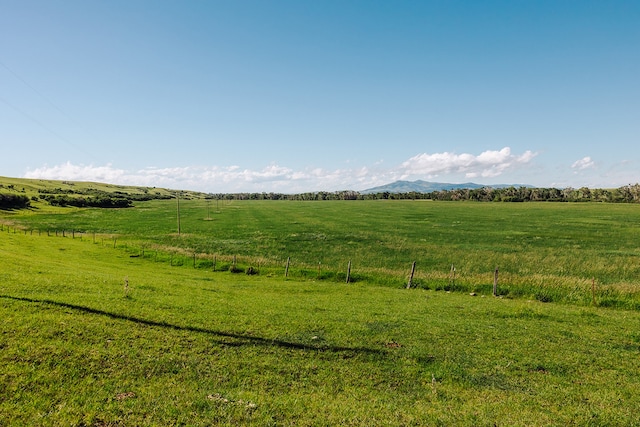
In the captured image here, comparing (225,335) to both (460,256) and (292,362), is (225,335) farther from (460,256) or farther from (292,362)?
(460,256)

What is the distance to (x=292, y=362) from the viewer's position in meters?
13.4

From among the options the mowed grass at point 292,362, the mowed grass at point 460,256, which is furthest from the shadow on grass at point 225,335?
the mowed grass at point 460,256

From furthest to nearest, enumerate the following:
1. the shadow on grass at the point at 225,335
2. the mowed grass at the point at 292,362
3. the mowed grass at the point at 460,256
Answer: the mowed grass at the point at 460,256, the shadow on grass at the point at 225,335, the mowed grass at the point at 292,362

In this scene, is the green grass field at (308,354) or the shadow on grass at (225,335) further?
the shadow on grass at (225,335)

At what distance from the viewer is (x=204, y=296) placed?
23422 millimetres

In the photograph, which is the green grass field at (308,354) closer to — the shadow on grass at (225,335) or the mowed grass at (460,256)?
the shadow on grass at (225,335)

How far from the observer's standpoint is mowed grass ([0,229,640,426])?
32.5 feet

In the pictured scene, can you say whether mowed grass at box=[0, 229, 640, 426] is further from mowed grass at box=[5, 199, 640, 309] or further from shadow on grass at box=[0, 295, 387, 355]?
mowed grass at box=[5, 199, 640, 309]

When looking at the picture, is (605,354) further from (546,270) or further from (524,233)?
(524,233)

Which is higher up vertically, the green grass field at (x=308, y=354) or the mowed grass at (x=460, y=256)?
the green grass field at (x=308, y=354)

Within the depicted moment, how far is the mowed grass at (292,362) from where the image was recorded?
9906 millimetres

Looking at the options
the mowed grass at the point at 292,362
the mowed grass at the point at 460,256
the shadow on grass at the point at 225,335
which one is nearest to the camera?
the mowed grass at the point at 292,362

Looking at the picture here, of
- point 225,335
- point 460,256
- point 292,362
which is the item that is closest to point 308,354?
point 292,362

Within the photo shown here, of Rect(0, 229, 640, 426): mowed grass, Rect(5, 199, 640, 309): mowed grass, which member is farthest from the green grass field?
Rect(5, 199, 640, 309): mowed grass
